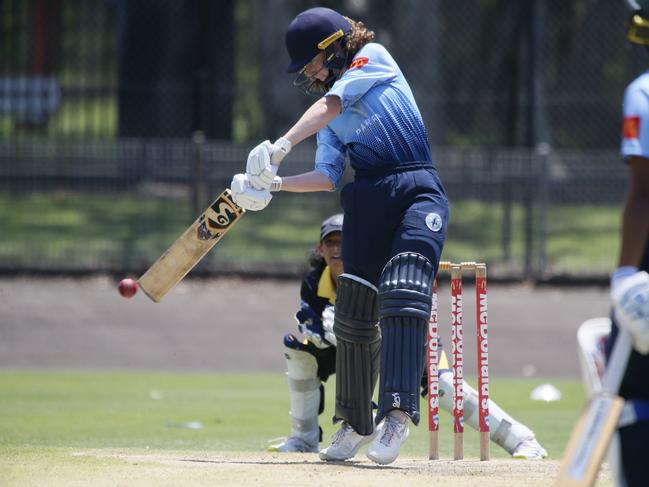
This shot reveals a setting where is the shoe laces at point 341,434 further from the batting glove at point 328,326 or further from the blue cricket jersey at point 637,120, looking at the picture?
the blue cricket jersey at point 637,120

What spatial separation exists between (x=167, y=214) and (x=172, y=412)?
6128 mm

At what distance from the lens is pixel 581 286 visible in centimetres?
1512

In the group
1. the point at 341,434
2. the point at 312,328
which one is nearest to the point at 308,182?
the point at 341,434

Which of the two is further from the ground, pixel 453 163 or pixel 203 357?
pixel 453 163

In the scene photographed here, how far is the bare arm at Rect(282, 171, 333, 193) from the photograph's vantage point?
608cm

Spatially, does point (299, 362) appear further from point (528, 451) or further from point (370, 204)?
point (370, 204)

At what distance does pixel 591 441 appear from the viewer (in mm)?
4059

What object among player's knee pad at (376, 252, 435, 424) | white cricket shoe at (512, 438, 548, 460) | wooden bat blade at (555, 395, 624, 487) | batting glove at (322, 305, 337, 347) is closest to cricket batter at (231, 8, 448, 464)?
player's knee pad at (376, 252, 435, 424)

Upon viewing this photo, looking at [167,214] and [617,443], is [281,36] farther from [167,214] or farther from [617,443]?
[617,443]

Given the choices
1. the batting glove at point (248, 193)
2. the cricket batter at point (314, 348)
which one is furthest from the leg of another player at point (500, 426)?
the batting glove at point (248, 193)

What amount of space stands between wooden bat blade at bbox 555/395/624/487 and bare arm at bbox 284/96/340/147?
210cm

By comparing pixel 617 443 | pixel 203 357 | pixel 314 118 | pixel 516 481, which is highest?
pixel 314 118

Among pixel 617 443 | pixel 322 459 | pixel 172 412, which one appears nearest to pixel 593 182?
pixel 172 412

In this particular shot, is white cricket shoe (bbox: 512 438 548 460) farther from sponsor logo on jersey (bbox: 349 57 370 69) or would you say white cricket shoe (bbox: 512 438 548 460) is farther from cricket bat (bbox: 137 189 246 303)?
sponsor logo on jersey (bbox: 349 57 370 69)
